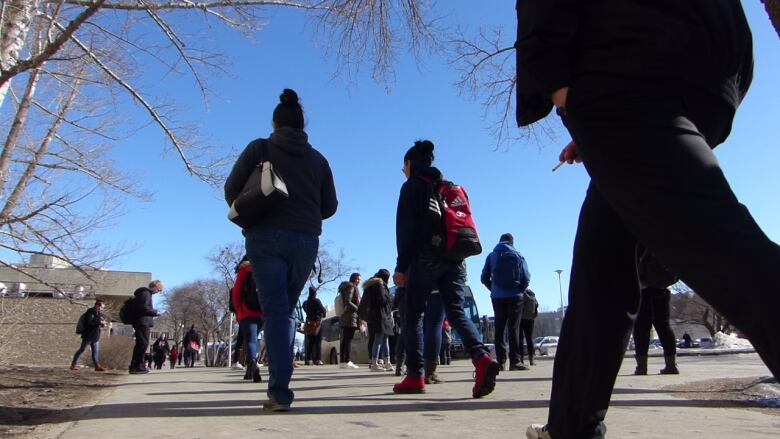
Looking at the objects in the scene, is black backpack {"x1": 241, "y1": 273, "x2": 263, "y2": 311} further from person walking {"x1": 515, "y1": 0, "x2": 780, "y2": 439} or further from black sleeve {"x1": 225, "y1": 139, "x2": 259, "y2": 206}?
person walking {"x1": 515, "y1": 0, "x2": 780, "y2": 439}

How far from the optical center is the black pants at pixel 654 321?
7066 mm

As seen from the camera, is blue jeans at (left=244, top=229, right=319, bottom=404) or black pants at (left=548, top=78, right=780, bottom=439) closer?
black pants at (left=548, top=78, right=780, bottom=439)

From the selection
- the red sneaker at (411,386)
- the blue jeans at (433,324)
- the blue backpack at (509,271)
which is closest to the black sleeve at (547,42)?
the red sneaker at (411,386)

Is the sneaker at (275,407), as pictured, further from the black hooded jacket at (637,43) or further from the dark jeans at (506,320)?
the dark jeans at (506,320)

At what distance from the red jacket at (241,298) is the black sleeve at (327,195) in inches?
114

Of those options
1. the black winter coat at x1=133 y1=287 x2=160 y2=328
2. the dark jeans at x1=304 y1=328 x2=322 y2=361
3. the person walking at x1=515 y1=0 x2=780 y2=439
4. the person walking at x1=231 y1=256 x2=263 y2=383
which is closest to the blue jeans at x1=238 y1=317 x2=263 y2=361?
the person walking at x1=231 y1=256 x2=263 y2=383

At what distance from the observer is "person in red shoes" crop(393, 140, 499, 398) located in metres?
4.81

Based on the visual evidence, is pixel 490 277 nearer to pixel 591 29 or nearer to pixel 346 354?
pixel 346 354

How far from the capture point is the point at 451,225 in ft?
16.3

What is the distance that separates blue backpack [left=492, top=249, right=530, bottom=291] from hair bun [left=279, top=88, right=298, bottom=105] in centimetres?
477

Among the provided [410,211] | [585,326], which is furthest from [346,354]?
[585,326]

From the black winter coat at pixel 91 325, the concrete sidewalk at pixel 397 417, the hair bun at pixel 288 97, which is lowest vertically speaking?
the concrete sidewalk at pixel 397 417

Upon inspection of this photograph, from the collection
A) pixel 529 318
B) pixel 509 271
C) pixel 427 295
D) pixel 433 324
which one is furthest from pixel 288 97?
pixel 529 318

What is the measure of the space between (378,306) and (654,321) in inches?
175
